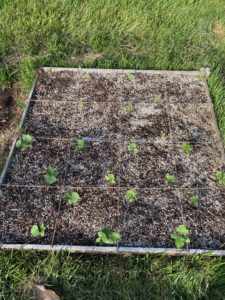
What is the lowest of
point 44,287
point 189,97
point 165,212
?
point 44,287

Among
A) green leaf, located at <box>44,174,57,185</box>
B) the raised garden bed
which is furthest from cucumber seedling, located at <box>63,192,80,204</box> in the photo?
green leaf, located at <box>44,174,57,185</box>

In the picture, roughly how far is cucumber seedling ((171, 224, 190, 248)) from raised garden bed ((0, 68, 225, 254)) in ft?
0.19

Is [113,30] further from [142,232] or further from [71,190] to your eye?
[142,232]

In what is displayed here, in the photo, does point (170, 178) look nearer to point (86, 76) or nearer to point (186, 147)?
point (186, 147)

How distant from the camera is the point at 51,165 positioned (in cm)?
287

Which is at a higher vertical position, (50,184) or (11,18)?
(11,18)

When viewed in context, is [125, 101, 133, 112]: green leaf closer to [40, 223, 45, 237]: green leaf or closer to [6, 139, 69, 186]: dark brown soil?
→ [6, 139, 69, 186]: dark brown soil

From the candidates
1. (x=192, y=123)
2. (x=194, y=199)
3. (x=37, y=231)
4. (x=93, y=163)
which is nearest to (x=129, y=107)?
(x=192, y=123)

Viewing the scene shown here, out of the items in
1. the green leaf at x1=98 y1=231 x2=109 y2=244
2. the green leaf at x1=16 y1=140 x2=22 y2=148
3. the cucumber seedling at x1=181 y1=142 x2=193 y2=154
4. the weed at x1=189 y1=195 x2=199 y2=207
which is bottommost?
the green leaf at x1=16 y1=140 x2=22 y2=148

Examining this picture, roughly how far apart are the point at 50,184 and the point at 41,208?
0.73 ft

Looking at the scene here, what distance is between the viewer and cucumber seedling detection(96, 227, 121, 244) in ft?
7.61

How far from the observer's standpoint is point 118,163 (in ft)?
9.50

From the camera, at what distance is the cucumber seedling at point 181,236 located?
2.32m

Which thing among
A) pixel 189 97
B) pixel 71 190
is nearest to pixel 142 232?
pixel 71 190
